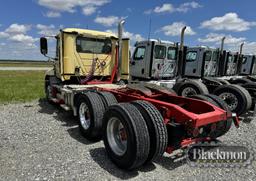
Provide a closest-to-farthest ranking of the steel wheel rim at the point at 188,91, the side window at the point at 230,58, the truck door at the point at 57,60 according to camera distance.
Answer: the truck door at the point at 57,60
the steel wheel rim at the point at 188,91
the side window at the point at 230,58

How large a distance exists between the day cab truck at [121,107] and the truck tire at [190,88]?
2006 mm

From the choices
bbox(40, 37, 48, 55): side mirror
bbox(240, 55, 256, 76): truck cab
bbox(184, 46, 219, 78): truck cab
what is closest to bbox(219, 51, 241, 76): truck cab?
bbox(184, 46, 219, 78): truck cab

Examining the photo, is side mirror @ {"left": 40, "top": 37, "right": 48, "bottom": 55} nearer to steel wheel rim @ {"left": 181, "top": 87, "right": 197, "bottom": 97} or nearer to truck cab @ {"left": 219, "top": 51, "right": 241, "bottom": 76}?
steel wheel rim @ {"left": 181, "top": 87, "right": 197, "bottom": 97}

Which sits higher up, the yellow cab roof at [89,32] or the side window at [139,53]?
the yellow cab roof at [89,32]

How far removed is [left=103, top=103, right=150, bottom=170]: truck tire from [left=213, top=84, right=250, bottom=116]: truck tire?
174 inches

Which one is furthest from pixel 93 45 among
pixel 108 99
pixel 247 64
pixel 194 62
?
pixel 247 64

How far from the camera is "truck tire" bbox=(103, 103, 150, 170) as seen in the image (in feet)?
11.1

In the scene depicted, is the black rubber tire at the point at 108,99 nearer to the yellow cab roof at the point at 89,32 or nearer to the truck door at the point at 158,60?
the yellow cab roof at the point at 89,32

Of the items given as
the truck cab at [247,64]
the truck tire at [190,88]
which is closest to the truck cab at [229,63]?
the truck cab at [247,64]

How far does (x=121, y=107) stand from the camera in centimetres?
372

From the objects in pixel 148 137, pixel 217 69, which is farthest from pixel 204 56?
pixel 148 137

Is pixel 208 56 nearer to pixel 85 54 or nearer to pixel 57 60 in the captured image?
pixel 85 54

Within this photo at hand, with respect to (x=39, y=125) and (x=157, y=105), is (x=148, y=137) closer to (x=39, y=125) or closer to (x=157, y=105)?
(x=157, y=105)

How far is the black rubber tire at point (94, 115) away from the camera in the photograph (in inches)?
185
